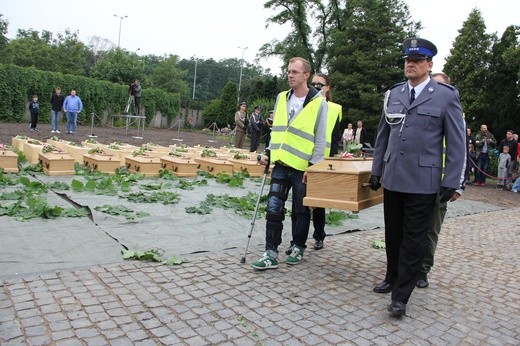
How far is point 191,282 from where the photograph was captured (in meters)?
4.00

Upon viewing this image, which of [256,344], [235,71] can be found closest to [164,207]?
[256,344]

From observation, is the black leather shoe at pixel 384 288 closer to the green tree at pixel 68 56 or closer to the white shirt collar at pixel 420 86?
the white shirt collar at pixel 420 86

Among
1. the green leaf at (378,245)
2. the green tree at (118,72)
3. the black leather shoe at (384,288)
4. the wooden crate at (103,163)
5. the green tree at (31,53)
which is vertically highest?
the green tree at (31,53)

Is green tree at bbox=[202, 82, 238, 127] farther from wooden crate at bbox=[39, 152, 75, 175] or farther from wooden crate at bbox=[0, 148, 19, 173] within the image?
wooden crate at bbox=[0, 148, 19, 173]

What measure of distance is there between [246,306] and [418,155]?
68.1 inches

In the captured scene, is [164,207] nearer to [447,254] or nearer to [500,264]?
[447,254]

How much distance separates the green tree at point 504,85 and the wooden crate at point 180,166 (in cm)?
1869

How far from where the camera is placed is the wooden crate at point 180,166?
10.2 metres

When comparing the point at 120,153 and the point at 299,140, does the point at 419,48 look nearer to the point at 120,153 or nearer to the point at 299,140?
the point at 299,140

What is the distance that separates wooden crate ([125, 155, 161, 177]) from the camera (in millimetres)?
9922

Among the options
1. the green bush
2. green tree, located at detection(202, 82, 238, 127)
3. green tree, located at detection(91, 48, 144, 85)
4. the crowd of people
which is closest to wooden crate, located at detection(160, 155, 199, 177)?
the crowd of people

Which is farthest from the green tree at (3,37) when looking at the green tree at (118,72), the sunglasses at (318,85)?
the sunglasses at (318,85)

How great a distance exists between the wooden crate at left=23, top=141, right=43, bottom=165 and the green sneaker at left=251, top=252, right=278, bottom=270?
7194 mm

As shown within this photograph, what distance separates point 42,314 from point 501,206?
10.7 m
